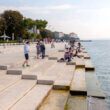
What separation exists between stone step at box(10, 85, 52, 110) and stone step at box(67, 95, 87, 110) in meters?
0.81

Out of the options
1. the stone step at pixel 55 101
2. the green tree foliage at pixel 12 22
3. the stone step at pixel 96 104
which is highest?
the green tree foliage at pixel 12 22

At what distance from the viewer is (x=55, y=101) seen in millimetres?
5457

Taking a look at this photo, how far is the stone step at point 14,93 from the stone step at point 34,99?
126 mm

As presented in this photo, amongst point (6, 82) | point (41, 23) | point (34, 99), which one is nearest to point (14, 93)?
point (34, 99)

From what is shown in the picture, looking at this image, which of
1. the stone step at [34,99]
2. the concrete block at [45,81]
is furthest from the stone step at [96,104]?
the concrete block at [45,81]

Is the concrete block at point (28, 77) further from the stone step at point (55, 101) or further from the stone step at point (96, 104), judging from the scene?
the stone step at point (96, 104)

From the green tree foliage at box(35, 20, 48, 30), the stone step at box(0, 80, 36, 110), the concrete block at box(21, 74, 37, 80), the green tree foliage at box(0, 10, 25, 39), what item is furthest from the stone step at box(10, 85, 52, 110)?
the green tree foliage at box(35, 20, 48, 30)

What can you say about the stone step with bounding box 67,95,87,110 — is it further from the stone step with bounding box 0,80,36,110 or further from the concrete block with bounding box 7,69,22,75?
the concrete block with bounding box 7,69,22,75

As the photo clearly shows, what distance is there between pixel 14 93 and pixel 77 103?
203cm

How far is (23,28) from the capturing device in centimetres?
6231

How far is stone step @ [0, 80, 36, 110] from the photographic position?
4713 mm

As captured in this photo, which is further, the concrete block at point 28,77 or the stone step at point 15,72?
the stone step at point 15,72

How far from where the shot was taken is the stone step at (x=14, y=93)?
471 cm

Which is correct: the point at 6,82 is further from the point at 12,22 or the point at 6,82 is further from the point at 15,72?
the point at 12,22
